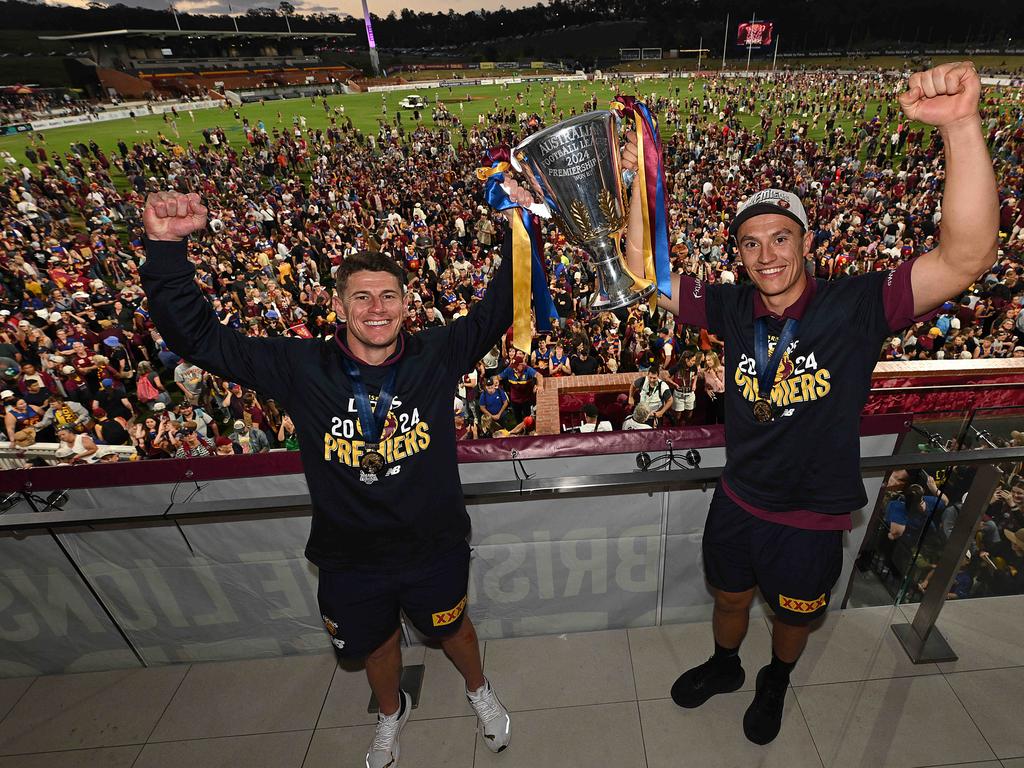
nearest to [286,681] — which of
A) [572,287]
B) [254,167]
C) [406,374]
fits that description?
[406,374]

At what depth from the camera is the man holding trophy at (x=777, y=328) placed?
6.61 feet

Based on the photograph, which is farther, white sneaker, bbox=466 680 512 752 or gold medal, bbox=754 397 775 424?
white sneaker, bbox=466 680 512 752


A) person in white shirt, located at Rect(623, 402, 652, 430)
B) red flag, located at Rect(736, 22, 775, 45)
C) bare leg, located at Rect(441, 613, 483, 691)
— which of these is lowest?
person in white shirt, located at Rect(623, 402, 652, 430)

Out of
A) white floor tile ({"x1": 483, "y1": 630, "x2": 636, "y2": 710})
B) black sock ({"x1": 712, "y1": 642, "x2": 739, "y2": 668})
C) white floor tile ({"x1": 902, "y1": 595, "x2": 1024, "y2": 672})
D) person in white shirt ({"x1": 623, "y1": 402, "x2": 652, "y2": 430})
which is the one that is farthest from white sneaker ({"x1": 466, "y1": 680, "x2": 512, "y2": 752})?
person in white shirt ({"x1": 623, "y1": 402, "x2": 652, "y2": 430})

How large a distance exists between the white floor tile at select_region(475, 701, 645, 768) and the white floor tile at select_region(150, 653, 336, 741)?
38.2 inches

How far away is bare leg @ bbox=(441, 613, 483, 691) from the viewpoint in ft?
8.62

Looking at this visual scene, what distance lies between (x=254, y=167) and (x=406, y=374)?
3712cm

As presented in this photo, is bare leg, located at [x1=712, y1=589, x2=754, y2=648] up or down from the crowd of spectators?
up

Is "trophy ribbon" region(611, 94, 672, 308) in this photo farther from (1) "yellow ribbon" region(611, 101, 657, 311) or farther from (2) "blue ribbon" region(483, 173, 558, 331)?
(2) "blue ribbon" region(483, 173, 558, 331)

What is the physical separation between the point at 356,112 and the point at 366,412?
2484 inches

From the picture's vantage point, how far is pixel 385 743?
259cm

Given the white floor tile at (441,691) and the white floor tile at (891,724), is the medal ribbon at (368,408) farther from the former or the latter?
the white floor tile at (891,724)

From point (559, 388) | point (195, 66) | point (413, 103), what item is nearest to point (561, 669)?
point (559, 388)

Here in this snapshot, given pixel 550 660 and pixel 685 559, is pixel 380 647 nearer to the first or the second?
pixel 550 660
